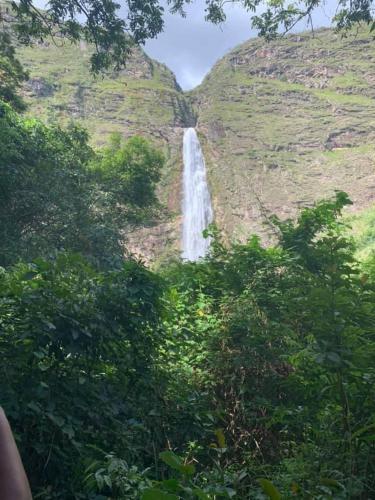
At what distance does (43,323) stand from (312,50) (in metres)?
59.8

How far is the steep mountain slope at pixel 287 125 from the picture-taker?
127ft

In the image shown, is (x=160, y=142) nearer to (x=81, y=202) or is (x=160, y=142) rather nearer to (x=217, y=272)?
(x=81, y=202)

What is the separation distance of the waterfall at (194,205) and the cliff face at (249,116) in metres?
0.68

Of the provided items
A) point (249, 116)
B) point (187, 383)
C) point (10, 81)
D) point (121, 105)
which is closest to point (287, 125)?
point (249, 116)

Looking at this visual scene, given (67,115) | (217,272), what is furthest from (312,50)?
(217,272)

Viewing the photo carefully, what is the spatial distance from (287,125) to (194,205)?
15713mm

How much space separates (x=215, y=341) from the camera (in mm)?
4590

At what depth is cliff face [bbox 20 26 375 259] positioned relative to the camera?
38531 mm

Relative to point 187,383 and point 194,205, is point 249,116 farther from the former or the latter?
point 187,383

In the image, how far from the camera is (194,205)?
119ft

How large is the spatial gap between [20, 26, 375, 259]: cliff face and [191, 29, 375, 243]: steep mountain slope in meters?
0.10

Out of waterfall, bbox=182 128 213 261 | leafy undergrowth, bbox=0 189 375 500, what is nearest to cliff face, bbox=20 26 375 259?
waterfall, bbox=182 128 213 261

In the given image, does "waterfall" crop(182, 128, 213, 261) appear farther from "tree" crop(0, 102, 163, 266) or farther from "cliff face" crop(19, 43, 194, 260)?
"tree" crop(0, 102, 163, 266)

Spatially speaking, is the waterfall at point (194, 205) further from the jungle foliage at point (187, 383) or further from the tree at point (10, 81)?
the jungle foliage at point (187, 383)
